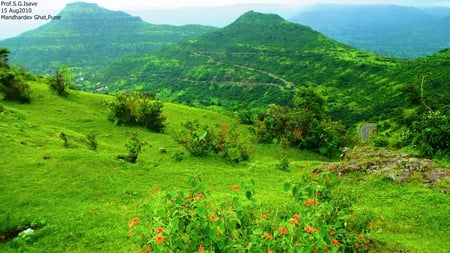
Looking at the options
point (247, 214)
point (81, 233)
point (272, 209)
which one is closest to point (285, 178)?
point (272, 209)

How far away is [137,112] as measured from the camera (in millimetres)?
37656

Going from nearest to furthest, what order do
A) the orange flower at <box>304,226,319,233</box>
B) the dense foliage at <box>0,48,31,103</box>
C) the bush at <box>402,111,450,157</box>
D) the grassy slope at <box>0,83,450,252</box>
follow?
the orange flower at <box>304,226,319,233</box>
the grassy slope at <box>0,83,450,252</box>
the bush at <box>402,111,450,157</box>
the dense foliage at <box>0,48,31,103</box>

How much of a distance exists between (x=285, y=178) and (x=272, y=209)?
24.1ft

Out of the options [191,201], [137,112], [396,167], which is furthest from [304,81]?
[191,201]

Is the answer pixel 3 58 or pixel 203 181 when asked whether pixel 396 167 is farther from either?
pixel 3 58

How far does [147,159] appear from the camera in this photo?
2628 centimetres

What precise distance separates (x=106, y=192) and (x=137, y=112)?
1999 cm

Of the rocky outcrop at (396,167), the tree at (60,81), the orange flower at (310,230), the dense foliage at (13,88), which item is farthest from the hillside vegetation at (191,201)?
the tree at (60,81)

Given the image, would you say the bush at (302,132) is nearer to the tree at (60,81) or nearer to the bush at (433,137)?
the bush at (433,137)

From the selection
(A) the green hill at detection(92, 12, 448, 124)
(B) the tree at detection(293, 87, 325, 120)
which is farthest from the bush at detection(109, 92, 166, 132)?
(A) the green hill at detection(92, 12, 448, 124)

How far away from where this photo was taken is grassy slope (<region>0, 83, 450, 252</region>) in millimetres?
14086

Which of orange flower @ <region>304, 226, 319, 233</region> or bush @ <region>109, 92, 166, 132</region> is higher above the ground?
orange flower @ <region>304, 226, 319, 233</region>

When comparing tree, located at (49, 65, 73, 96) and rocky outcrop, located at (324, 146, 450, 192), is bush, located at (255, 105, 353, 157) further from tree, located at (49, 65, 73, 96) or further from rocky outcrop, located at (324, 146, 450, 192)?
tree, located at (49, 65, 73, 96)

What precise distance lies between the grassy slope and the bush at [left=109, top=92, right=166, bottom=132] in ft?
26.1
